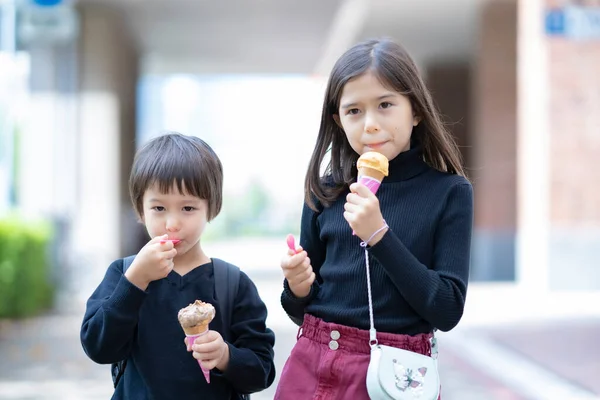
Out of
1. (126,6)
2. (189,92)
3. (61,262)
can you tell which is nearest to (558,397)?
(61,262)

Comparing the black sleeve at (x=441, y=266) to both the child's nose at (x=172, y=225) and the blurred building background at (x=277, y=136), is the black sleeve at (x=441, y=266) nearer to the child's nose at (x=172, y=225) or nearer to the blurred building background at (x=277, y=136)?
the child's nose at (x=172, y=225)

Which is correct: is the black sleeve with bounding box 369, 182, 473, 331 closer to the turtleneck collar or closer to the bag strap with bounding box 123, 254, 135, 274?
the turtleneck collar

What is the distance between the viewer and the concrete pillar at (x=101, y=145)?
14.2 m

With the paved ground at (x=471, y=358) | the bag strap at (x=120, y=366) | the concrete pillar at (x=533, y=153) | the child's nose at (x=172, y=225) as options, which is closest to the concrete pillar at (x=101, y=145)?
the paved ground at (x=471, y=358)

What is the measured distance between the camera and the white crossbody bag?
79.1 inches

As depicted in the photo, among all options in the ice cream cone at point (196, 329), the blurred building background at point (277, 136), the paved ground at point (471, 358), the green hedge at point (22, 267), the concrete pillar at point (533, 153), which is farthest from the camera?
the concrete pillar at point (533, 153)

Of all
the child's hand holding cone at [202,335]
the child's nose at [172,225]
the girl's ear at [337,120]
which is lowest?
the child's hand holding cone at [202,335]

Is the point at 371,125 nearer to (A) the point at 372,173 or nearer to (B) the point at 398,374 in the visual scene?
(A) the point at 372,173

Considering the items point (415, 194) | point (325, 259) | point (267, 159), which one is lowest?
point (325, 259)

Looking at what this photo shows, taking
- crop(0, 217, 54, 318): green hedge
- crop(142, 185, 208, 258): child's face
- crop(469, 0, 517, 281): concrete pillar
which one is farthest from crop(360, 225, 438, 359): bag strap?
crop(469, 0, 517, 281): concrete pillar

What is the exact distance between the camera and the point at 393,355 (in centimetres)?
206

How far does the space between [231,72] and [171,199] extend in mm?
18673

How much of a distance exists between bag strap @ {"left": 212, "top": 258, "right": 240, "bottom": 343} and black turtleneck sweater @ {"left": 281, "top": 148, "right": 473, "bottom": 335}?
0.15 meters

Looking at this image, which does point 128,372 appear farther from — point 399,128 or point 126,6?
point 126,6
